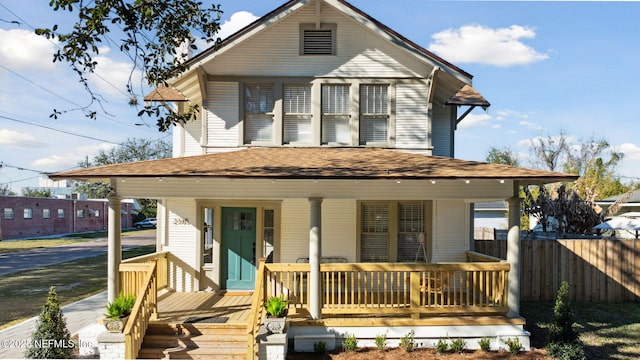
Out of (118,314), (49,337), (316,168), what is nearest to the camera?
(49,337)

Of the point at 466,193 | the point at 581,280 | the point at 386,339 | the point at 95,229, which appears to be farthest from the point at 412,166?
the point at 95,229

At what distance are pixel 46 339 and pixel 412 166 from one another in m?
7.88

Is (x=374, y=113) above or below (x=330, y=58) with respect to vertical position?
below

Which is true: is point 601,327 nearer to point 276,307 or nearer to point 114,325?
point 276,307

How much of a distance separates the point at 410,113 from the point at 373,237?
11.9 feet

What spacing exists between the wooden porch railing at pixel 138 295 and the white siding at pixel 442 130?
8397 mm

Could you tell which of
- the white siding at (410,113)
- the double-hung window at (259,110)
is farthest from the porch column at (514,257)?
the double-hung window at (259,110)

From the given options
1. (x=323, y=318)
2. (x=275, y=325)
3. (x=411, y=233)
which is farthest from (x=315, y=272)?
(x=411, y=233)

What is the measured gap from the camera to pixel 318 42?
11.7 m

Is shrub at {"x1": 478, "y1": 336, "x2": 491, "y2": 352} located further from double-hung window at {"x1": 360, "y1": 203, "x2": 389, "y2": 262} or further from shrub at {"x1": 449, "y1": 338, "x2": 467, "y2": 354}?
double-hung window at {"x1": 360, "y1": 203, "x2": 389, "y2": 262}

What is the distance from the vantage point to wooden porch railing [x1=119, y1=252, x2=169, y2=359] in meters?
7.28

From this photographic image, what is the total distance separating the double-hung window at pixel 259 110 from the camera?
1175cm

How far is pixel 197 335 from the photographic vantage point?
8.13 metres

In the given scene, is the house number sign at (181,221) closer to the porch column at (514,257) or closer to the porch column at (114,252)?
the porch column at (114,252)
